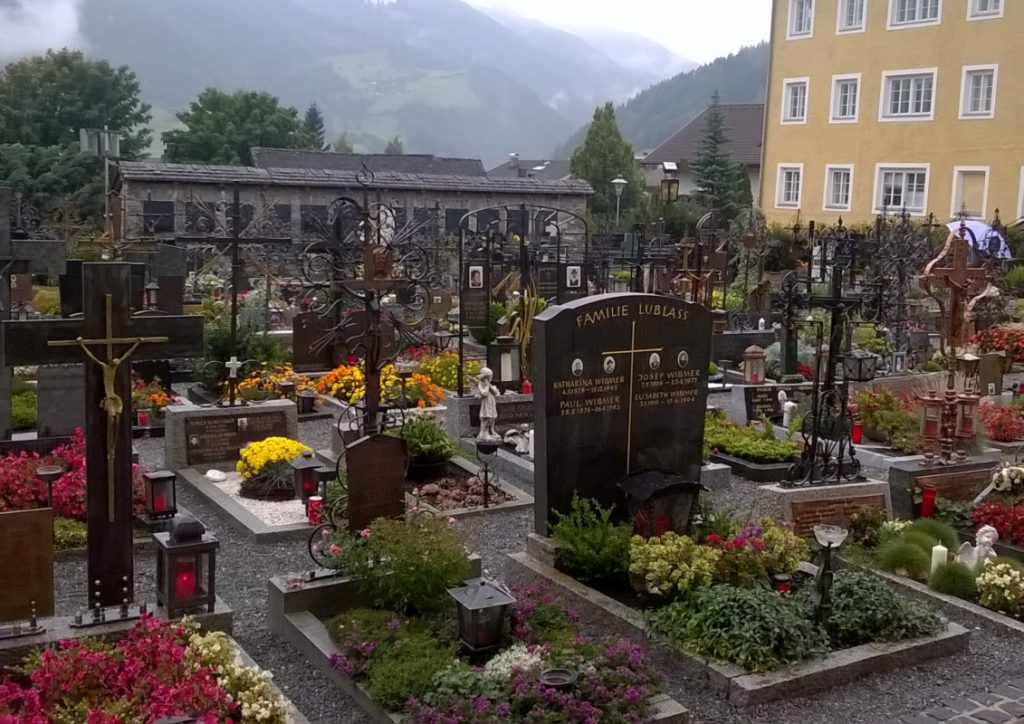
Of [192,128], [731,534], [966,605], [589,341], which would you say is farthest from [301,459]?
[192,128]

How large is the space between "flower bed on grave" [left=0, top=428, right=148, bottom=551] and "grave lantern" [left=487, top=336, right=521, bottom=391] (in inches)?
231

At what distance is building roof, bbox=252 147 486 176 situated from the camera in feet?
135

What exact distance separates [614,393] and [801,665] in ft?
9.90

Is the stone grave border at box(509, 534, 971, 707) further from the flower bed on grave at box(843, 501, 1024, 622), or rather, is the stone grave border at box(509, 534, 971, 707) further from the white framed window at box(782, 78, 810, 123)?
the white framed window at box(782, 78, 810, 123)

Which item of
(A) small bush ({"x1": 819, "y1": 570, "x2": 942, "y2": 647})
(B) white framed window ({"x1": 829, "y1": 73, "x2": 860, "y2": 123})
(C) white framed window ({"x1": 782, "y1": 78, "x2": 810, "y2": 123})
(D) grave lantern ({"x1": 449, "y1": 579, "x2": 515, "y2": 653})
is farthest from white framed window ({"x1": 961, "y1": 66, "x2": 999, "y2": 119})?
(D) grave lantern ({"x1": 449, "y1": 579, "x2": 515, "y2": 653})

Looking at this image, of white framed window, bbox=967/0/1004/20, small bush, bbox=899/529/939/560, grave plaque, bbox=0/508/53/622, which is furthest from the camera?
white framed window, bbox=967/0/1004/20

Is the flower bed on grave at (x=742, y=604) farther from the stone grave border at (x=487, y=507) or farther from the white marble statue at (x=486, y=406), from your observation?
the white marble statue at (x=486, y=406)

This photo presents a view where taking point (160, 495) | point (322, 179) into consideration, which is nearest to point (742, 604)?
point (160, 495)

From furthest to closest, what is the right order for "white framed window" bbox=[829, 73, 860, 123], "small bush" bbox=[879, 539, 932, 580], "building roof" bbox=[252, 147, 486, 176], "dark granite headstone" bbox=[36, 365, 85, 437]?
"building roof" bbox=[252, 147, 486, 176] < "white framed window" bbox=[829, 73, 860, 123] < "dark granite headstone" bbox=[36, 365, 85, 437] < "small bush" bbox=[879, 539, 932, 580]

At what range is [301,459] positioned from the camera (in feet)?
37.1

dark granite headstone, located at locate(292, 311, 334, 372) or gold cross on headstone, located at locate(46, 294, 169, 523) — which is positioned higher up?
gold cross on headstone, located at locate(46, 294, 169, 523)

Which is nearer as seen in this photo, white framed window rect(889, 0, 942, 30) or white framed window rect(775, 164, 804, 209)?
white framed window rect(889, 0, 942, 30)

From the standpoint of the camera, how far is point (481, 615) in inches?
270

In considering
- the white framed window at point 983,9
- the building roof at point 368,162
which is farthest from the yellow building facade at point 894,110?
the building roof at point 368,162
